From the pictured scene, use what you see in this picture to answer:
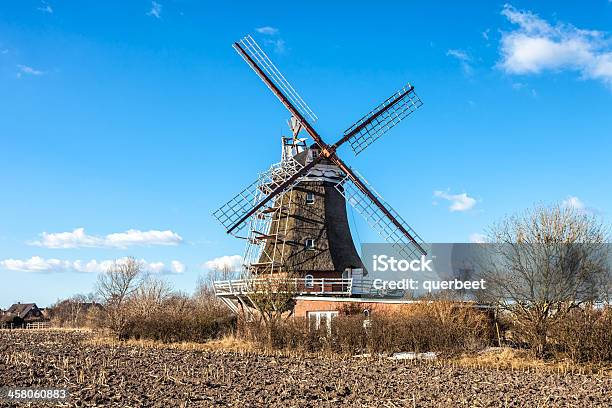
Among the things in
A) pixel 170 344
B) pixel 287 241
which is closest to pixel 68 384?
pixel 170 344

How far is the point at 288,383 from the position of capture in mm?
13812

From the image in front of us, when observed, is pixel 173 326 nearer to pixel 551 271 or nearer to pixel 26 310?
pixel 551 271

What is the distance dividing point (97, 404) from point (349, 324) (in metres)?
10.8

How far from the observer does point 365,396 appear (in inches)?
491

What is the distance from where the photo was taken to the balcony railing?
25578 millimetres

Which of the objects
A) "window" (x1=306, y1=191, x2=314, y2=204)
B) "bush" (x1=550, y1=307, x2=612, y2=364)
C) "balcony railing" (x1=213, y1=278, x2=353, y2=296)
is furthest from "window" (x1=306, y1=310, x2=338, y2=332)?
"bush" (x1=550, y1=307, x2=612, y2=364)

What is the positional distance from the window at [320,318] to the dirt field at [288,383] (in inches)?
125

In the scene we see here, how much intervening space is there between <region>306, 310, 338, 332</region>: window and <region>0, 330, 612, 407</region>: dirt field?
3.18 metres

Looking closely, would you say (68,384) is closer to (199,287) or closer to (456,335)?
(456,335)

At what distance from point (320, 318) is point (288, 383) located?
10855mm

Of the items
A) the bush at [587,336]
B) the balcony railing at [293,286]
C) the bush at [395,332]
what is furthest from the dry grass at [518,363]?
the balcony railing at [293,286]

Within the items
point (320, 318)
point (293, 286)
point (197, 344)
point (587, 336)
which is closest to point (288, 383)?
point (587, 336)

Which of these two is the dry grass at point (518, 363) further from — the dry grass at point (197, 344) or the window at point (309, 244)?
the window at point (309, 244)

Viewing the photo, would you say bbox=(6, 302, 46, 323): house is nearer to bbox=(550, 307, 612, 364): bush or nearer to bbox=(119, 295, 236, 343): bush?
bbox=(119, 295, 236, 343): bush
